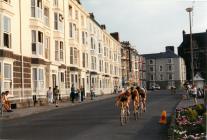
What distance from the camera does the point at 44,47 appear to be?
132 ft

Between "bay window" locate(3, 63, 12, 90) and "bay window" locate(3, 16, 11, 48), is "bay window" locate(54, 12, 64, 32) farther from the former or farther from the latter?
"bay window" locate(3, 63, 12, 90)

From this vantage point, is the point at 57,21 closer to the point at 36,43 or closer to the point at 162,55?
the point at 36,43

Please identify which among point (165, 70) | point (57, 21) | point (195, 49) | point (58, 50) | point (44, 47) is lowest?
point (44, 47)

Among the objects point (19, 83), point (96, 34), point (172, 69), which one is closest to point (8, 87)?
point (19, 83)

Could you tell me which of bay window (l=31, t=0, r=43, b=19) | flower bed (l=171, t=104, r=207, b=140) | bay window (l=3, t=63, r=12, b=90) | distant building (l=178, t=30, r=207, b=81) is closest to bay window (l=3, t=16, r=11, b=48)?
bay window (l=3, t=63, r=12, b=90)

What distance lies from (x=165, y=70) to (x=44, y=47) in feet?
371

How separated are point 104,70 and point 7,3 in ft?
160

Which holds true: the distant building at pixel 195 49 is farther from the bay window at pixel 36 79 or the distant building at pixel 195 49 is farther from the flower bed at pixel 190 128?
the flower bed at pixel 190 128

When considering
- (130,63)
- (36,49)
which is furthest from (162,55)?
(36,49)

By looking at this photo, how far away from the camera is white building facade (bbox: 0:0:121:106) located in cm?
3275

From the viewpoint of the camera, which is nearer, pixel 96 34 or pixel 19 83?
pixel 19 83

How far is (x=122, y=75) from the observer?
105 metres

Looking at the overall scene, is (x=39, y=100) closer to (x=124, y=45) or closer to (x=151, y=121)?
(x=151, y=121)

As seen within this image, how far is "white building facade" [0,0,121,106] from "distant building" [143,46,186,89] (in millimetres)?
82018
